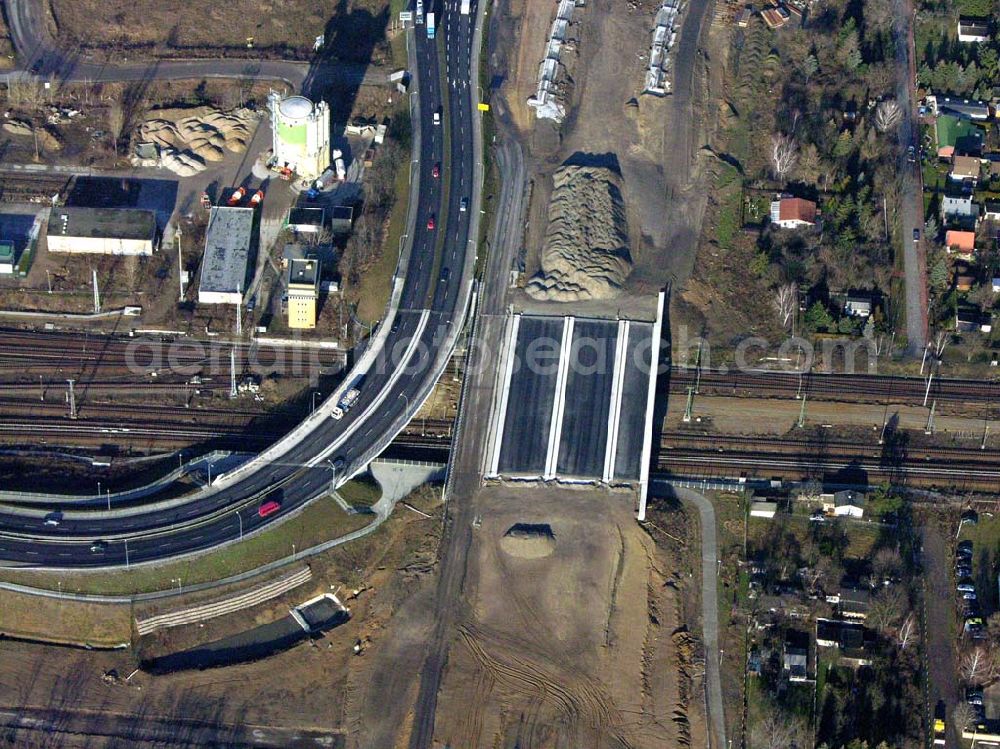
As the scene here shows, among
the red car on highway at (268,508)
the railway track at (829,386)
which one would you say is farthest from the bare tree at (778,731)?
the red car on highway at (268,508)

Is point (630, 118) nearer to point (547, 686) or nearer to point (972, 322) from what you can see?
point (972, 322)

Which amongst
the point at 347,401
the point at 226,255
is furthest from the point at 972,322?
the point at 226,255

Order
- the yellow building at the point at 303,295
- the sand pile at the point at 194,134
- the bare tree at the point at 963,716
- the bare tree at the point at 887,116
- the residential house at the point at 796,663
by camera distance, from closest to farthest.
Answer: the bare tree at the point at 963,716 → the residential house at the point at 796,663 → the yellow building at the point at 303,295 → the sand pile at the point at 194,134 → the bare tree at the point at 887,116

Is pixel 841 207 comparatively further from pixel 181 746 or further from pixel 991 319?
pixel 181 746

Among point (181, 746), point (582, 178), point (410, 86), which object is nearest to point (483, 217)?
point (582, 178)

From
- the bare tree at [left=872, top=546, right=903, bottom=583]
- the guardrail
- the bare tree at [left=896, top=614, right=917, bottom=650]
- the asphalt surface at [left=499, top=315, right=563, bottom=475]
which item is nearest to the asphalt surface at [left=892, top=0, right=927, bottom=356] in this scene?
the bare tree at [left=872, top=546, right=903, bottom=583]

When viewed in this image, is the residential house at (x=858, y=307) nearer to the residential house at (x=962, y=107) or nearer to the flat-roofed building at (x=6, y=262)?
the residential house at (x=962, y=107)
